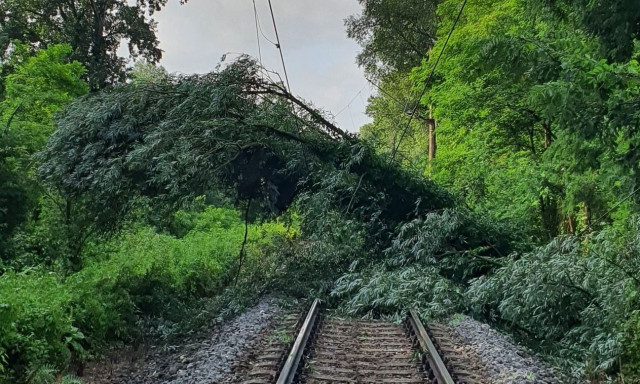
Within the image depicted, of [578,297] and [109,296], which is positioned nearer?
[578,297]

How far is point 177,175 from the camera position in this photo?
33.8 ft

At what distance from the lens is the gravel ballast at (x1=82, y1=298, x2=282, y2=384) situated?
599cm

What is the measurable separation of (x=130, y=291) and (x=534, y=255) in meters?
7.34

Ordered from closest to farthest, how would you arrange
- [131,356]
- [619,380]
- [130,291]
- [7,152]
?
[619,380], [131,356], [130,291], [7,152]

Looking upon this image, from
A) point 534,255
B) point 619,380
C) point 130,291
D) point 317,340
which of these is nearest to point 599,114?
point 534,255

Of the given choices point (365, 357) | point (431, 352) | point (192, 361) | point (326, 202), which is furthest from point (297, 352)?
point (326, 202)

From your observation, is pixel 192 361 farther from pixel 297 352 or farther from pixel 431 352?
pixel 431 352

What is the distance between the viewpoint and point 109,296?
28.2 ft

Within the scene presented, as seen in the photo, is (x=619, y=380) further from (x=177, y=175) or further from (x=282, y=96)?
(x=282, y=96)

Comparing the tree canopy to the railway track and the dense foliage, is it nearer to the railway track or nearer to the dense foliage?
the dense foliage

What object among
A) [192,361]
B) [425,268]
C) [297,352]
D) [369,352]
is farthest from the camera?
[425,268]

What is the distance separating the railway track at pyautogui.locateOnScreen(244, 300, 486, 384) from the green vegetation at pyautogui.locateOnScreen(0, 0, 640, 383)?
144 cm

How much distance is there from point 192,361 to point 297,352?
1338 millimetres

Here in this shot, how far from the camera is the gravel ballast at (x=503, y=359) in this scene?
5770 millimetres
